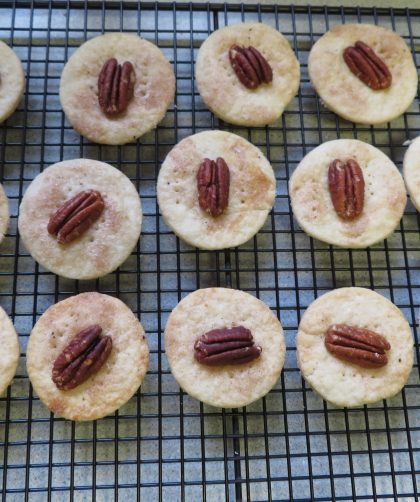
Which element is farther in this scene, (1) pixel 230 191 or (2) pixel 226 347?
(1) pixel 230 191

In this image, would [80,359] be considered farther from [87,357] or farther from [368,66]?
[368,66]

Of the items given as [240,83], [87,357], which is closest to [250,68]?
[240,83]

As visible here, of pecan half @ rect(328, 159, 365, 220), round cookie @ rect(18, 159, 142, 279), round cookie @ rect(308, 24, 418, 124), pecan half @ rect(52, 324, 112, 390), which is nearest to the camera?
pecan half @ rect(52, 324, 112, 390)

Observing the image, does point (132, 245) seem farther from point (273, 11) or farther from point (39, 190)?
point (273, 11)

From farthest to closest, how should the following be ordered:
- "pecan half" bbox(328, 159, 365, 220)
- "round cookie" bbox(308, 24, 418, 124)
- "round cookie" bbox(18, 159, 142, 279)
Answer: "round cookie" bbox(308, 24, 418, 124)
"pecan half" bbox(328, 159, 365, 220)
"round cookie" bbox(18, 159, 142, 279)

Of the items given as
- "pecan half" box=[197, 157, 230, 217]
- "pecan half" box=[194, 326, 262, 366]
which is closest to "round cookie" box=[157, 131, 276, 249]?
"pecan half" box=[197, 157, 230, 217]

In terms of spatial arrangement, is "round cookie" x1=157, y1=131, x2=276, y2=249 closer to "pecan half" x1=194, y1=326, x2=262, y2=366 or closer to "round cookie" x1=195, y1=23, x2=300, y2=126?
"round cookie" x1=195, y1=23, x2=300, y2=126

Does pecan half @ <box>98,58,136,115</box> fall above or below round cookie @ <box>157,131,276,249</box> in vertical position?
above
